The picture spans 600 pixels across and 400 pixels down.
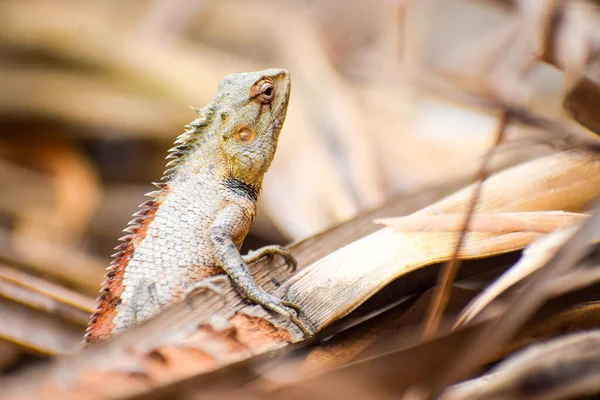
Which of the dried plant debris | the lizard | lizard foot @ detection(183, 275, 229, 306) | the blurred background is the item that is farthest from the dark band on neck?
the dried plant debris

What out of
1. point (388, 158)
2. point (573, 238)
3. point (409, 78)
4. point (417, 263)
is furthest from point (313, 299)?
point (409, 78)

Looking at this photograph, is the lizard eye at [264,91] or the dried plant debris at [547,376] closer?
the dried plant debris at [547,376]

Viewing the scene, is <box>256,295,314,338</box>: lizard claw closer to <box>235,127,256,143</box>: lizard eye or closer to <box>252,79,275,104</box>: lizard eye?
<box>235,127,256,143</box>: lizard eye

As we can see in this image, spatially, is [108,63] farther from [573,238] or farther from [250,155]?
[573,238]

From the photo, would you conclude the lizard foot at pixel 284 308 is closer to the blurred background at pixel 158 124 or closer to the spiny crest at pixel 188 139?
the spiny crest at pixel 188 139

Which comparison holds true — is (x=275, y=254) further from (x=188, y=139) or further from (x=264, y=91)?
(x=264, y=91)

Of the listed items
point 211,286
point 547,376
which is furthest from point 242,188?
point 547,376

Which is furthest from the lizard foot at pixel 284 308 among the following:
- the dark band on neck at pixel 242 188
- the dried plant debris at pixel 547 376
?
the dark band on neck at pixel 242 188

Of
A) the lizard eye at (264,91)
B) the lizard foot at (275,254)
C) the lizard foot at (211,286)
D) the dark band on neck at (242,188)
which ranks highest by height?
the lizard eye at (264,91)
